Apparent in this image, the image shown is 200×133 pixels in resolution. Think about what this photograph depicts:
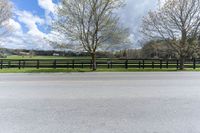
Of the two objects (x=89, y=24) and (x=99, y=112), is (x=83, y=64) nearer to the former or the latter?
(x=89, y=24)

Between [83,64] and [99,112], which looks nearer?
[99,112]

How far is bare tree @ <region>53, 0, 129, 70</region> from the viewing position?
24703mm

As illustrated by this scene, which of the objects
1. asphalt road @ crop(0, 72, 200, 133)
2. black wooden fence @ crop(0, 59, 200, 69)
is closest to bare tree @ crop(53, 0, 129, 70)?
black wooden fence @ crop(0, 59, 200, 69)

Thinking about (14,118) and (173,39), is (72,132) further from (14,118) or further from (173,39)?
(173,39)

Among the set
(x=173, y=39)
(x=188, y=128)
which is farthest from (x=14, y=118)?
(x=173, y=39)

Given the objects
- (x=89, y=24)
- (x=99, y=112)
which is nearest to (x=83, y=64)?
(x=89, y=24)

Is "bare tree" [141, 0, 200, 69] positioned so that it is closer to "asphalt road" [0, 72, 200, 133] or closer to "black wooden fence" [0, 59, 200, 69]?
"black wooden fence" [0, 59, 200, 69]

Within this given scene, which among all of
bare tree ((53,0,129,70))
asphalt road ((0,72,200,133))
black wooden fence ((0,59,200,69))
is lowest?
asphalt road ((0,72,200,133))

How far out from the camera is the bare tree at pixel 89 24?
81.0ft

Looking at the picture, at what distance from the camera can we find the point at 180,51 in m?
28.1

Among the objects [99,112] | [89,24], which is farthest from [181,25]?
[99,112]

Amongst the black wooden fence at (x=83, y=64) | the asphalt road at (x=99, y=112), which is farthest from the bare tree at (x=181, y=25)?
the asphalt road at (x=99, y=112)

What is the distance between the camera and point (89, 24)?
24984mm

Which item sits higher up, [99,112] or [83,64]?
[83,64]
